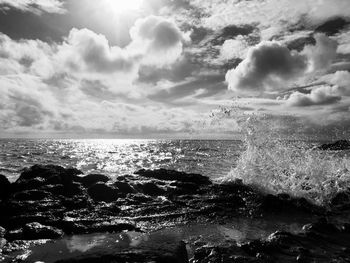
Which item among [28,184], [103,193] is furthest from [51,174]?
[103,193]

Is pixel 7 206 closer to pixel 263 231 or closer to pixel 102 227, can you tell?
pixel 102 227

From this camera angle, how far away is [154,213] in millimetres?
12422

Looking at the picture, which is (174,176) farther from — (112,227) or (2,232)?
(2,232)

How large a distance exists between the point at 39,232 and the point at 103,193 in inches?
200

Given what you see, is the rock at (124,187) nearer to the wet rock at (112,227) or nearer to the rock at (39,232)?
the wet rock at (112,227)

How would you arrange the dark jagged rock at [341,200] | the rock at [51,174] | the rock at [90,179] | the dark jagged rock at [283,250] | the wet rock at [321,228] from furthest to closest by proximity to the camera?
the rock at [90,179] < the rock at [51,174] < the dark jagged rock at [341,200] < the wet rock at [321,228] < the dark jagged rock at [283,250]

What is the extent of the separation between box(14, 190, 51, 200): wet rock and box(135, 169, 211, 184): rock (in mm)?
7715

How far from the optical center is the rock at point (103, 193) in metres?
13.9

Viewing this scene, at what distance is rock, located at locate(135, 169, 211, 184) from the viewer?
60.3ft

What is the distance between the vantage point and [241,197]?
1475cm

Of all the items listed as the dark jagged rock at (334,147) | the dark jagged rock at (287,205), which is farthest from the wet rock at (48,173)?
the dark jagged rock at (334,147)

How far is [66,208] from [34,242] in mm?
3390

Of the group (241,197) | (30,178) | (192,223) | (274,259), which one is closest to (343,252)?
(274,259)

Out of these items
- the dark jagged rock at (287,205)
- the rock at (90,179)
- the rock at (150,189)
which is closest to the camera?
the dark jagged rock at (287,205)
